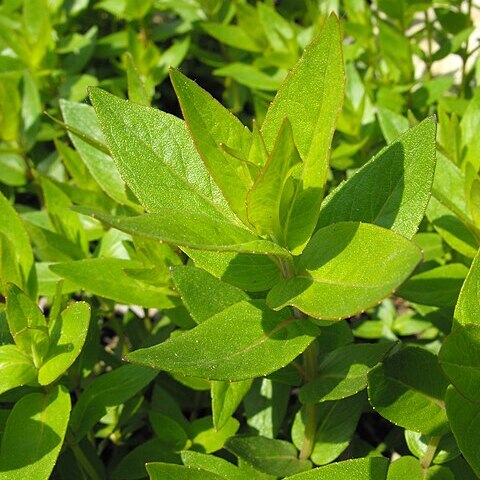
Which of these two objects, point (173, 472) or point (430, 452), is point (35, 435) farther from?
point (430, 452)

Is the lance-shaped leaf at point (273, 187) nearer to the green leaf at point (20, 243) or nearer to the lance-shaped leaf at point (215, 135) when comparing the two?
the lance-shaped leaf at point (215, 135)

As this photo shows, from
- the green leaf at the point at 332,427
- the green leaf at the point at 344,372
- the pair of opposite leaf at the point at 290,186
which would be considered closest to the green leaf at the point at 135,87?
the pair of opposite leaf at the point at 290,186

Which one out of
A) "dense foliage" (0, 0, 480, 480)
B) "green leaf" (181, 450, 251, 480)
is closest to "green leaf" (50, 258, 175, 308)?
"dense foliage" (0, 0, 480, 480)

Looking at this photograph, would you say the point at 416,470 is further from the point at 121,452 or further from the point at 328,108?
the point at 121,452

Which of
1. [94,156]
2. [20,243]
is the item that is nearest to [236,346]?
[20,243]

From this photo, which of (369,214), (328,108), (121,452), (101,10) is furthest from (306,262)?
(101,10)

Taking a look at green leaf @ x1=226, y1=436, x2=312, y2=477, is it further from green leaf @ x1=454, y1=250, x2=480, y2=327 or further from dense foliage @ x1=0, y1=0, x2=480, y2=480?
green leaf @ x1=454, y1=250, x2=480, y2=327
